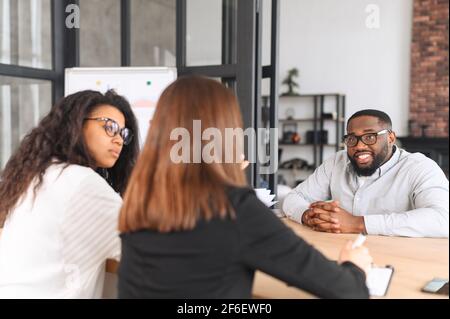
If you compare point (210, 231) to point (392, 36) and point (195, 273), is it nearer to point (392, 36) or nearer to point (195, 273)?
point (195, 273)

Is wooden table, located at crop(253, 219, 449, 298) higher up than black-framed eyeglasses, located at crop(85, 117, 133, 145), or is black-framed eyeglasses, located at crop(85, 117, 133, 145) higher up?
black-framed eyeglasses, located at crop(85, 117, 133, 145)

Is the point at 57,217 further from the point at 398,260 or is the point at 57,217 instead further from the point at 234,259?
the point at 398,260

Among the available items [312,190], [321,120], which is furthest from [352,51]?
[312,190]

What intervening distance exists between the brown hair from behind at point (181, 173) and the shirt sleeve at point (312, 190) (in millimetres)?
1243

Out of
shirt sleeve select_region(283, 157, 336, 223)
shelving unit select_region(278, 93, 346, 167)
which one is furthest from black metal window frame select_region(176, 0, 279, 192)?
shelving unit select_region(278, 93, 346, 167)

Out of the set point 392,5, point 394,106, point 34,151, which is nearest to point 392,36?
point 392,5

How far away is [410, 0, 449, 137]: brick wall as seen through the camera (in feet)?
22.1

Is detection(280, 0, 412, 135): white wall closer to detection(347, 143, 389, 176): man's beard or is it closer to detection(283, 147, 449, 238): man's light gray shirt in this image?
detection(283, 147, 449, 238): man's light gray shirt

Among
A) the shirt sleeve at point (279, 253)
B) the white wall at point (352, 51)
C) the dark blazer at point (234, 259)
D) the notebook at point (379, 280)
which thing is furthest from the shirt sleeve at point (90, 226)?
the white wall at point (352, 51)

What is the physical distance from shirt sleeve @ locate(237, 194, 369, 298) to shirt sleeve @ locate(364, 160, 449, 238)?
0.88 metres

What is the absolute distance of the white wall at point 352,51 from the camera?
6988 mm

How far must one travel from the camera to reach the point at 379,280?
1.33m

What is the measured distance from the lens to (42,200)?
1.47 m
